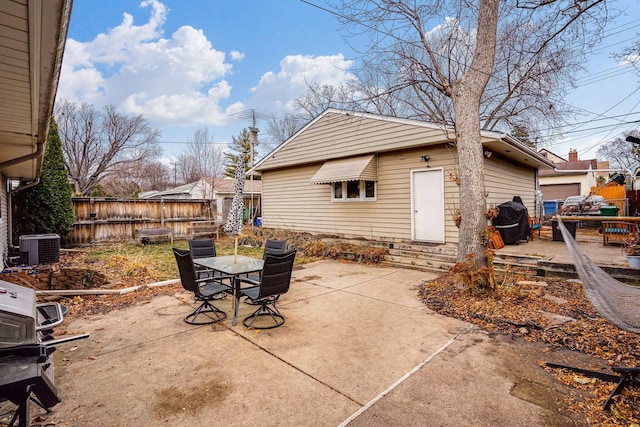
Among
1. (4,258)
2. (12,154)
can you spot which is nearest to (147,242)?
(4,258)

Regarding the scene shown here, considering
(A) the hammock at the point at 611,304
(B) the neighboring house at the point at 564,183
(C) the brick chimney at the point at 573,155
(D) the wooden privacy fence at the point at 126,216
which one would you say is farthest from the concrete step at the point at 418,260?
(C) the brick chimney at the point at 573,155

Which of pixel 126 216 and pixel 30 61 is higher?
pixel 30 61

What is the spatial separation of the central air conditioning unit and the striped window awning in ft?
24.4

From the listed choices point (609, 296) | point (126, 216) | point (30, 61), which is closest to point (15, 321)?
point (30, 61)

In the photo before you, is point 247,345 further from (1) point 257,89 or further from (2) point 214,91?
(1) point 257,89

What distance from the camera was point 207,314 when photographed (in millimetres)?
4492

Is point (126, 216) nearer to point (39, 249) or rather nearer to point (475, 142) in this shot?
point (39, 249)

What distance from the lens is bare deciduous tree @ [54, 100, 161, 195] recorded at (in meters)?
21.0

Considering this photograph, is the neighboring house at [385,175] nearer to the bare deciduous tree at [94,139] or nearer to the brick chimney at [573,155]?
the bare deciduous tree at [94,139]

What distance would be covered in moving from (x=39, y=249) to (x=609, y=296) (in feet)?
36.2

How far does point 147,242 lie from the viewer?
12.1 metres

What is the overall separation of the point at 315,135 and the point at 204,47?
25.3ft

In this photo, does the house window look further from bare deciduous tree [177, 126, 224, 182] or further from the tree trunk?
bare deciduous tree [177, 126, 224, 182]

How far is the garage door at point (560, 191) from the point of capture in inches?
1031
